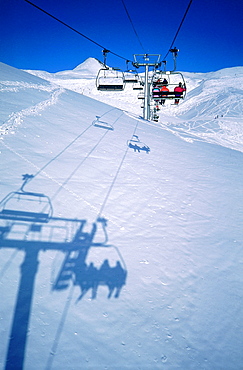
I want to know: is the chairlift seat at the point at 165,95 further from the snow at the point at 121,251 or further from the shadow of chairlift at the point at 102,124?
the snow at the point at 121,251

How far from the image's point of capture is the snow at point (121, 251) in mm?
2699

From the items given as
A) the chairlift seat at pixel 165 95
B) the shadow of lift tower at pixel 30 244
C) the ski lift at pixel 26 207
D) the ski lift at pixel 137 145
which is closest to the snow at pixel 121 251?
the shadow of lift tower at pixel 30 244

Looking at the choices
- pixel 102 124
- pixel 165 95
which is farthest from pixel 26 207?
pixel 165 95

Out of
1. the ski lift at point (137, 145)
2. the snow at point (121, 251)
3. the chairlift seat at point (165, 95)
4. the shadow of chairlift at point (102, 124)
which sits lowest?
Result: the snow at point (121, 251)

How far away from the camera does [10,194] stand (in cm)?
481

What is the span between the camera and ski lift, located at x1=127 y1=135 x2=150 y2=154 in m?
9.35

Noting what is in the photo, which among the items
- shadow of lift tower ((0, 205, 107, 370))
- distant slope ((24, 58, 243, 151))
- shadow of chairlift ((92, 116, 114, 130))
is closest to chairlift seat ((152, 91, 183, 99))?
distant slope ((24, 58, 243, 151))

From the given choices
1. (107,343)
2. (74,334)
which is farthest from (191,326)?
(74,334)

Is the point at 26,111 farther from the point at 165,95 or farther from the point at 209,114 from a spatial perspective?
the point at 209,114

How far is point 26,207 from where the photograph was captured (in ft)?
15.2

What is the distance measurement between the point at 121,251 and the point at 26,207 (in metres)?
2.36

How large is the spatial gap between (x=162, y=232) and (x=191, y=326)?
6.71 feet

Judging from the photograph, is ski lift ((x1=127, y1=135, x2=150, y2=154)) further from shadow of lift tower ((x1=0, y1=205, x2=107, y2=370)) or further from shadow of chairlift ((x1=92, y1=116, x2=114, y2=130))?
shadow of lift tower ((x1=0, y1=205, x2=107, y2=370))

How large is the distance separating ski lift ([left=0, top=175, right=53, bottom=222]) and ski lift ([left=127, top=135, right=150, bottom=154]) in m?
5.32
